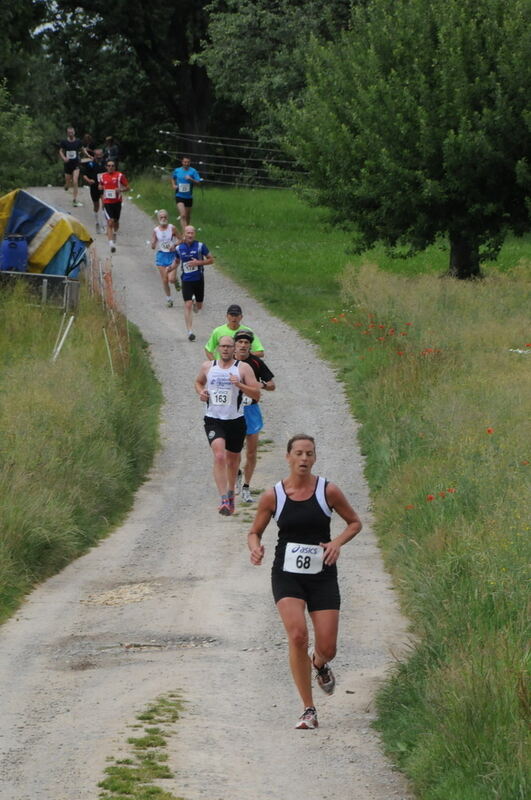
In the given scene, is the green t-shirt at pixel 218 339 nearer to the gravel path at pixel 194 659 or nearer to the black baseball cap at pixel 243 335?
the black baseball cap at pixel 243 335

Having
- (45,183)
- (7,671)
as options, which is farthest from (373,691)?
(45,183)

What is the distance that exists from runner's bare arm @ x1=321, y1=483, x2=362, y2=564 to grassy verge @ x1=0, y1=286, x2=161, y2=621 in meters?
3.66

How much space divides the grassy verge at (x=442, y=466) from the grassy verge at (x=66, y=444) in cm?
290

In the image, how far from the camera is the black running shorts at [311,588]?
837cm

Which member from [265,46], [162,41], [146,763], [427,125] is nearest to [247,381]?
[146,763]

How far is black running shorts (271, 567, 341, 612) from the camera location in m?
8.37

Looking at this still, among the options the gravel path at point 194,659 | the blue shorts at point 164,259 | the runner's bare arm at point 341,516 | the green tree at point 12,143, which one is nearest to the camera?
the gravel path at point 194,659

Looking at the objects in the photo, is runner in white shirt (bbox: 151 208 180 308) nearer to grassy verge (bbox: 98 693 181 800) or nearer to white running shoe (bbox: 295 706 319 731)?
grassy verge (bbox: 98 693 181 800)

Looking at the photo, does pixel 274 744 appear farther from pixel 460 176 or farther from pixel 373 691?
pixel 460 176

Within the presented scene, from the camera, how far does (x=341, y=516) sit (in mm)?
8359

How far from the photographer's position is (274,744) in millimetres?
7980

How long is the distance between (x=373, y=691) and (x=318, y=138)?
713 inches

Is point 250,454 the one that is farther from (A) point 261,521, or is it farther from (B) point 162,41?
(B) point 162,41

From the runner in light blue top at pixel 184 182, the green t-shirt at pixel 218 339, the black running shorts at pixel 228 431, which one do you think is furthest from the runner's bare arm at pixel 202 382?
the runner in light blue top at pixel 184 182
